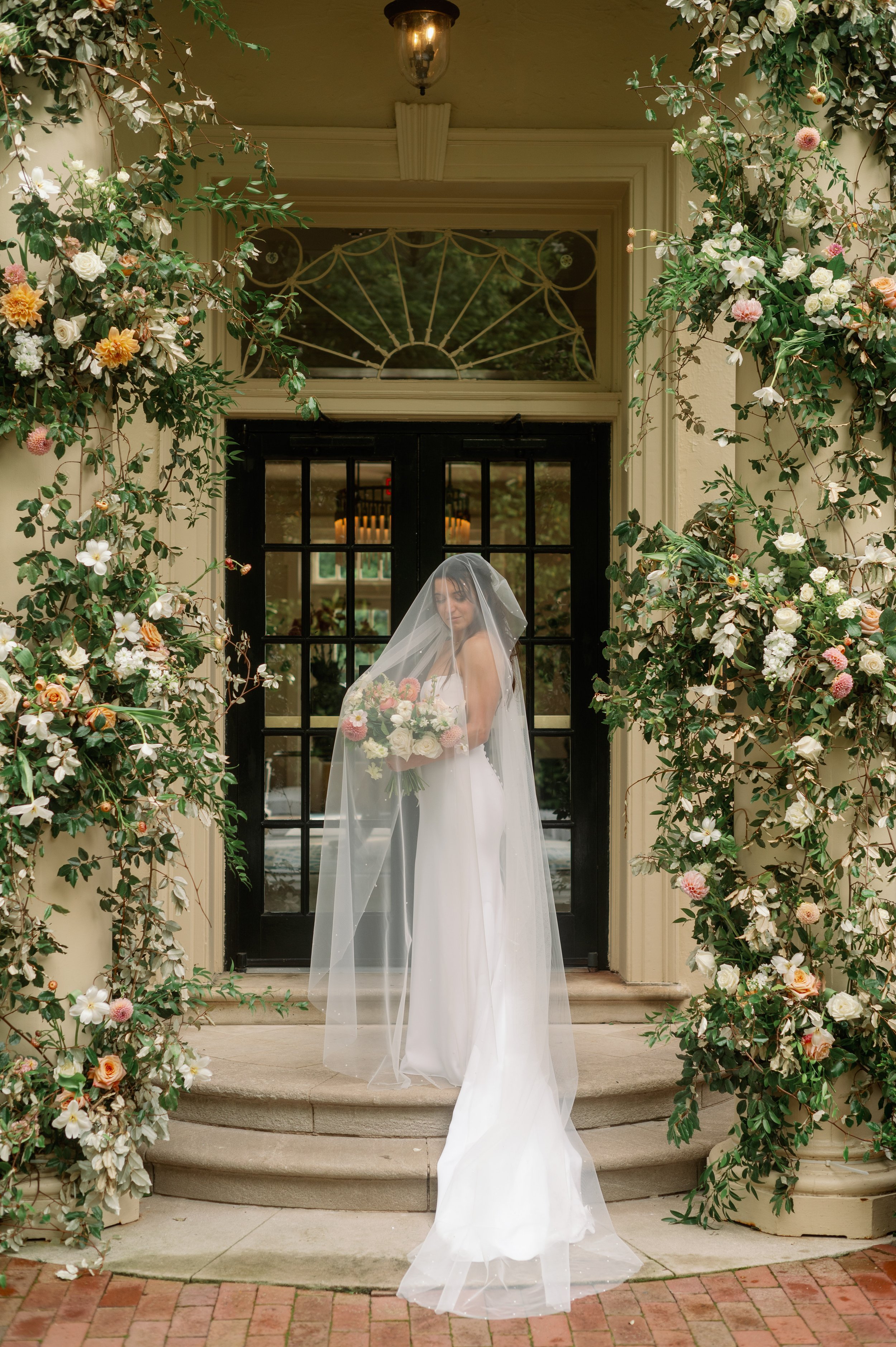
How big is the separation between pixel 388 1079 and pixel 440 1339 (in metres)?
1.24

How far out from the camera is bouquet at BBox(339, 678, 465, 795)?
457cm

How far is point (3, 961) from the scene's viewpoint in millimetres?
3824

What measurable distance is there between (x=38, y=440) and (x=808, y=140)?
2.57 meters

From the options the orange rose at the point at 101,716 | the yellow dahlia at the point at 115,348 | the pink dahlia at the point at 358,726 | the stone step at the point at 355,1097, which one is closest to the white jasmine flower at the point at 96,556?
the orange rose at the point at 101,716

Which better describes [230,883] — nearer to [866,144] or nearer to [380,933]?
[380,933]

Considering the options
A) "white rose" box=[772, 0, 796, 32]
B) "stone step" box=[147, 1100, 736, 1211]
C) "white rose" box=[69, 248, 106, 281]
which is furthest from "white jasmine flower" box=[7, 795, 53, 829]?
"white rose" box=[772, 0, 796, 32]

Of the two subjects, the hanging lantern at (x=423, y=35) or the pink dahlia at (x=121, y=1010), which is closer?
the pink dahlia at (x=121, y=1010)

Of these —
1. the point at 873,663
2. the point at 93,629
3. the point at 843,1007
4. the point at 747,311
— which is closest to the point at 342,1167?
the point at 843,1007

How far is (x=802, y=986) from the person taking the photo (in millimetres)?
3814

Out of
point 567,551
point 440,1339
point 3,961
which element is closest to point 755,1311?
point 440,1339

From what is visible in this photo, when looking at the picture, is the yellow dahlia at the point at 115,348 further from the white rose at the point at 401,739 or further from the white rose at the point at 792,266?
the white rose at the point at 792,266

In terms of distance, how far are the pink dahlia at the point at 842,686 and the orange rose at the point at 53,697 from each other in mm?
2337

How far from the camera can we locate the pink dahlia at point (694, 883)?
3994 millimetres

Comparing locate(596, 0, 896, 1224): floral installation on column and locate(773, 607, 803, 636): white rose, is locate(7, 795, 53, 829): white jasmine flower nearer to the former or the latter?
locate(596, 0, 896, 1224): floral installation on column
